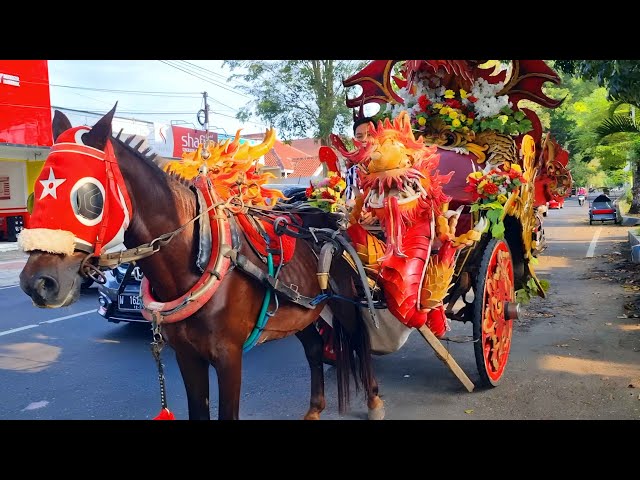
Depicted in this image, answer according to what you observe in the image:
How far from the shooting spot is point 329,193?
4465 mm

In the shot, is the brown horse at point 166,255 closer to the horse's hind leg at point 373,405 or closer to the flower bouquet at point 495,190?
the horse's hind leg at point 373,405

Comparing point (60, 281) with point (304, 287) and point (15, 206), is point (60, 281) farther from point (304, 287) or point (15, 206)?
point (15, 206)

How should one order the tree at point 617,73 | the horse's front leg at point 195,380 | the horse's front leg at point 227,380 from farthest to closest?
the tree at point 617,73
the horse's front leg at point 195,380
the horse's front leg at point 227,380

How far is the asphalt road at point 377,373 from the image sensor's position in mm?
4328

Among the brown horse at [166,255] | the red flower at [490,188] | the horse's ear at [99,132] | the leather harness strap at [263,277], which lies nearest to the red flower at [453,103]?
the red flower at [490,188]

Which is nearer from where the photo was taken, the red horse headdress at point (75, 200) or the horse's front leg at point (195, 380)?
the red horse headdress at point (75, 200)

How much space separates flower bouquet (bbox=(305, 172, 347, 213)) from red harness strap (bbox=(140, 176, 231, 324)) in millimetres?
1576

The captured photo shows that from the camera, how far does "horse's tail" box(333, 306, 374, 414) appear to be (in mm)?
3996

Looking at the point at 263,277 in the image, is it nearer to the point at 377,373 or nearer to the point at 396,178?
the point at 396,178

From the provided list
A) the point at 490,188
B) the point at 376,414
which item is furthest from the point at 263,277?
the point at 490,188

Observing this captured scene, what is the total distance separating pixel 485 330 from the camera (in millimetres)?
4496

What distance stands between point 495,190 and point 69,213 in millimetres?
3320

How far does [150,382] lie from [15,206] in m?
14.9
